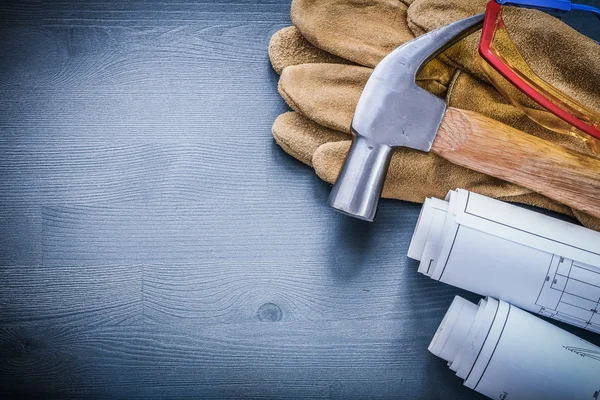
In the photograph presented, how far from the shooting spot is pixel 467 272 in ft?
2.44

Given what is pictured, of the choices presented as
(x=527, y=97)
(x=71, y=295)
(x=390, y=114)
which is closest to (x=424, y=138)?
(x=390, y=114)

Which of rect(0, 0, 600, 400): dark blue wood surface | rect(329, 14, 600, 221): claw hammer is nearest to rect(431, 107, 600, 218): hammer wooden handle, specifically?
rect(329, 14, 600, 221): claw hammer

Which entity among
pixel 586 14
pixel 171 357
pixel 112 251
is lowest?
pixel 171 357

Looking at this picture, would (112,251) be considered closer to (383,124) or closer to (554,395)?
(383,124)

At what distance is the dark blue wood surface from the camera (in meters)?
0.79

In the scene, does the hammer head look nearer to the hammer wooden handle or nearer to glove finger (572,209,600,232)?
the hammer wooden handle

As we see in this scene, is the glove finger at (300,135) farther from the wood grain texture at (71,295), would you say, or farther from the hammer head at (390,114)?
the wood grain texture at (71,295)

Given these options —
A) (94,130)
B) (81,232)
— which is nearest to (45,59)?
(94,130)

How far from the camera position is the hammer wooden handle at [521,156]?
721mm

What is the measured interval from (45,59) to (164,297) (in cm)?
39

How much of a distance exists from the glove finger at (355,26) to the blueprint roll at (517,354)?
370 millimetres

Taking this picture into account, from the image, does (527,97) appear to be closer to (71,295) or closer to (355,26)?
(355,26)

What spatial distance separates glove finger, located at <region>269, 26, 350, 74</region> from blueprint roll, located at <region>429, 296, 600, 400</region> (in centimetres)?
39

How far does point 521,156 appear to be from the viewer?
723 mm
